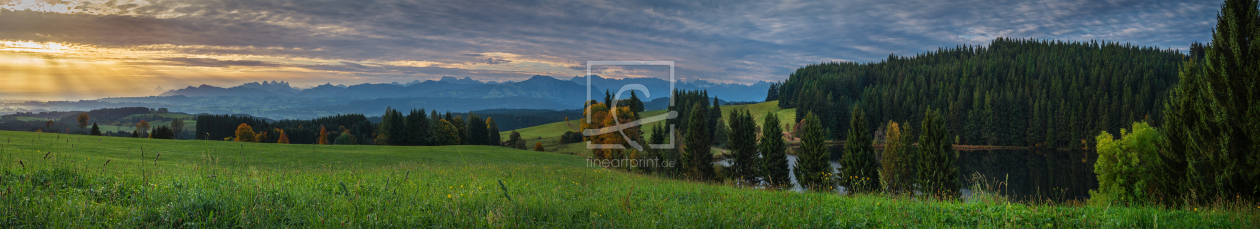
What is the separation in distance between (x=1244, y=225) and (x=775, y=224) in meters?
5.40

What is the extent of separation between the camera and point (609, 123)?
4650 centimetres

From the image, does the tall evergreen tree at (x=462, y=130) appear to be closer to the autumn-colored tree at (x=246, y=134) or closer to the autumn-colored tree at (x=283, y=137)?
the autumn-colored tree at (x=283, y=137)

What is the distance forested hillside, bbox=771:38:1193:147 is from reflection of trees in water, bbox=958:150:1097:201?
10168mm

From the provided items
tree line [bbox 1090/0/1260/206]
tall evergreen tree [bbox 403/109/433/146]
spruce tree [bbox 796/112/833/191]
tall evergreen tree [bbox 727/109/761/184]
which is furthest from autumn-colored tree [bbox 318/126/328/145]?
tree line [bbox 1090/0/1260/206]

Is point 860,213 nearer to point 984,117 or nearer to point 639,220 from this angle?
point 639,220

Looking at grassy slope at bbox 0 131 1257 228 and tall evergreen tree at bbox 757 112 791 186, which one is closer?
grassy slope at bbox 0 131 1257 228

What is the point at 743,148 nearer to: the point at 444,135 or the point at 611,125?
the point at 611,125

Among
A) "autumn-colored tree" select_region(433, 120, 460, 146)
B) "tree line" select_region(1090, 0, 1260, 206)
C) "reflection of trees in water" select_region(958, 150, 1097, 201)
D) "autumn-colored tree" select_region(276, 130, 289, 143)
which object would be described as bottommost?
"reflection of trees in water" select_region(958, 150, 1097, 201)

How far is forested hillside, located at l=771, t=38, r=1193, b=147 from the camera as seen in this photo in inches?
4158

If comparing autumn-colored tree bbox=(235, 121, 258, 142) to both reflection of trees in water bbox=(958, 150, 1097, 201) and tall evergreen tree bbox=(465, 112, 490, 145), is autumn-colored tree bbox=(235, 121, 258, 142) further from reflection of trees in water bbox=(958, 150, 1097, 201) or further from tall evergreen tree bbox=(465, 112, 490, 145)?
reflection of trees in water bbox=(958, 150, 1097, 201)

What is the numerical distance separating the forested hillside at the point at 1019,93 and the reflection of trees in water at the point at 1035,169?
10.2 metres

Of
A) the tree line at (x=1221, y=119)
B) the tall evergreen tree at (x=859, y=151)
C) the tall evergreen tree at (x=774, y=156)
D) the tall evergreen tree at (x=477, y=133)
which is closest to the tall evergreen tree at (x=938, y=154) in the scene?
the tall evergreen tree at (x=859, y=151)

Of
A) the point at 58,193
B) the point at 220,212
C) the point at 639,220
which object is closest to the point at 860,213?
the point at 639,220

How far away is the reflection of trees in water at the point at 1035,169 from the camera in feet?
202
